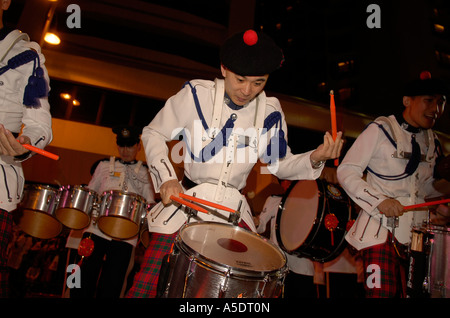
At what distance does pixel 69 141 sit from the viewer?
26.7 ft

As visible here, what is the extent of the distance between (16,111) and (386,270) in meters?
2.54

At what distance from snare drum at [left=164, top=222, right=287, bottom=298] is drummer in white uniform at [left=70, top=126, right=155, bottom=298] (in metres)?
2.15

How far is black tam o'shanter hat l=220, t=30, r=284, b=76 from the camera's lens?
181 cm

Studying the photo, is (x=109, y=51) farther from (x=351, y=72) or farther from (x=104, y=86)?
(x=351, y=72)

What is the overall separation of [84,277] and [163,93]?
590cm

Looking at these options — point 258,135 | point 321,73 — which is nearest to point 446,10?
point 321,73

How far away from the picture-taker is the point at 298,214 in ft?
12.0

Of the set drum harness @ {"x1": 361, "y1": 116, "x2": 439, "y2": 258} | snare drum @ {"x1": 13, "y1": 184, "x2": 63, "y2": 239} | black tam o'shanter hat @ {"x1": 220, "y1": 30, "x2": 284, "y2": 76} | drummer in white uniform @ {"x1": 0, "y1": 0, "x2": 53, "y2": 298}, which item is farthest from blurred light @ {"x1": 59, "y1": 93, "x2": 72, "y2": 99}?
drum harness @ {"x1": 361, "y1": 116, "x2": 439, "y2": 258}

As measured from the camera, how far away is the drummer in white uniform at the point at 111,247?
12.2ft

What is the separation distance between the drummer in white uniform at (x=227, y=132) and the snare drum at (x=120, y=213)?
1682 millimetres

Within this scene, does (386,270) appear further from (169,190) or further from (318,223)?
(169,190)

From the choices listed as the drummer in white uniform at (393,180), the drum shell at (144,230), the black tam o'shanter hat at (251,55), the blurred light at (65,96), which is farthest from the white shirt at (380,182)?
the blurred light at (65,96)

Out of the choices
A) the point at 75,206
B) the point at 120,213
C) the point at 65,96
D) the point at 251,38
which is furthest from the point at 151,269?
the point at 65,96

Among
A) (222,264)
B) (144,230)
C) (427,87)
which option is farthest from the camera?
(144,230)
